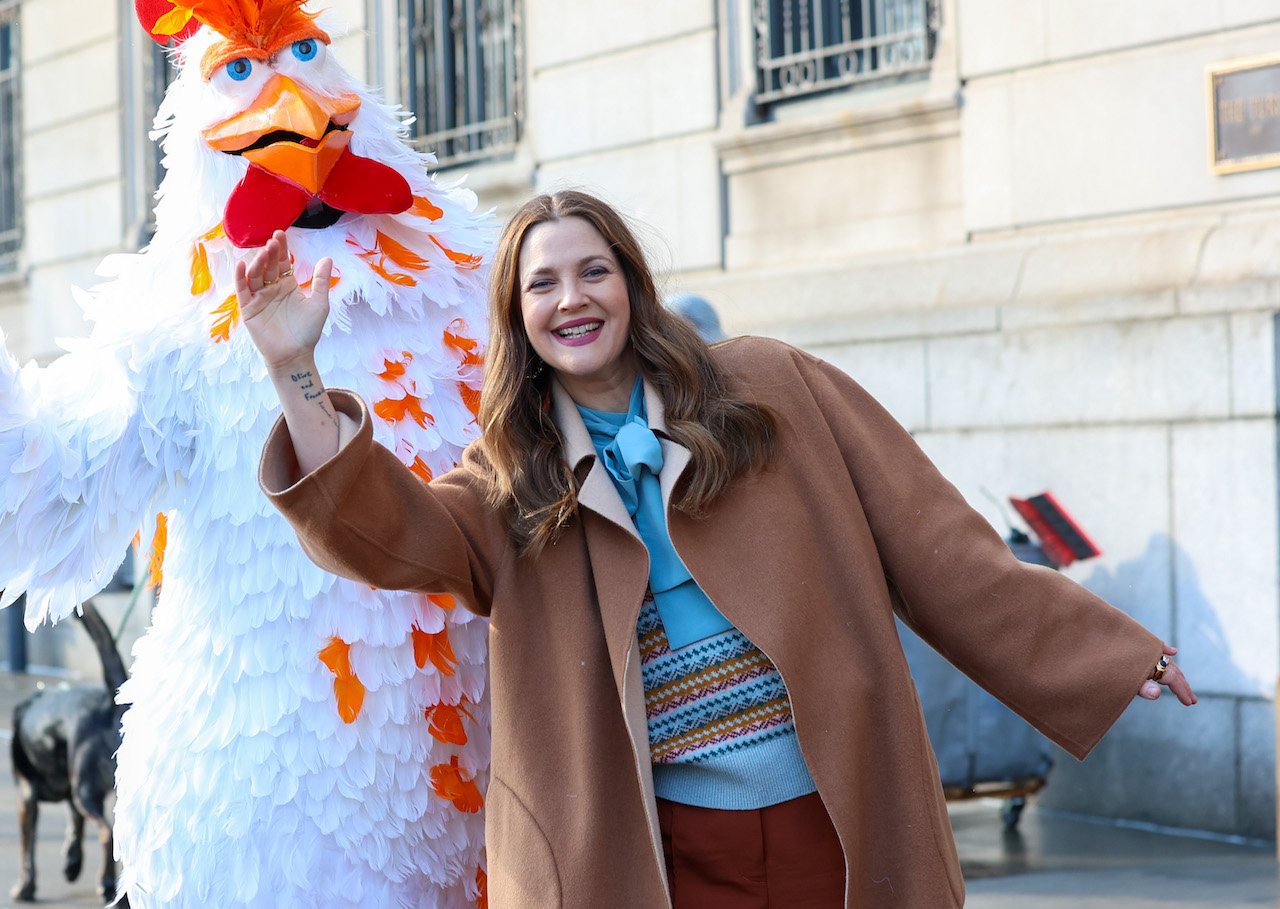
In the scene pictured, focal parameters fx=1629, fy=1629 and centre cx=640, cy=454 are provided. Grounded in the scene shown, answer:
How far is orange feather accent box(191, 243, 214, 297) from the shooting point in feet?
9.77

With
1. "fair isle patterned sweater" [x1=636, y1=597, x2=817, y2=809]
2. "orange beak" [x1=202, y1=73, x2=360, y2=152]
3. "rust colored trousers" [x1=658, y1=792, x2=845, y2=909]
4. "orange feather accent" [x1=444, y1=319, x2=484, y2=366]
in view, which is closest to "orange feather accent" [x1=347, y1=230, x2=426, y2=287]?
"orange feather accent" [x1=444, y1=319, x2=484, y2=366]

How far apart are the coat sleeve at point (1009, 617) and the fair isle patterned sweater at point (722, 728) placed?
0.97ft

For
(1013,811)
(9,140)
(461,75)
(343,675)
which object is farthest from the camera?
(9,140)

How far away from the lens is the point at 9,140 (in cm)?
1380

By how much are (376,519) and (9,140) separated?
12.8 meters

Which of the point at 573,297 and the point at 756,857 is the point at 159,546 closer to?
the point at 573,297

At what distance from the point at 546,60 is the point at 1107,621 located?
21.6ft

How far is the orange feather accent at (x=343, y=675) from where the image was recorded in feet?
9.25

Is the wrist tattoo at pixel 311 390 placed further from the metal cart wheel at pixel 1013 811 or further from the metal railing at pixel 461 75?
the metal railing at pixel 461 75

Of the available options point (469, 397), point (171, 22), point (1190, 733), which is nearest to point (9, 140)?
point (1190, 733)

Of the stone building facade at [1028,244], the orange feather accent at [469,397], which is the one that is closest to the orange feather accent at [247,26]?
the orange feather accent at [469,397]

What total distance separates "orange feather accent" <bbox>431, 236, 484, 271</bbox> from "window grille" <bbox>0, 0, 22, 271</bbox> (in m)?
11.0

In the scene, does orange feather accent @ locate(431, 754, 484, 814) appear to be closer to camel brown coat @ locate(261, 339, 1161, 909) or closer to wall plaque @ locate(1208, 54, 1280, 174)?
camel brown coat @ locate(261, 339, 1161, 909)

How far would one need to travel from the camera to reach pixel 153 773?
2.88 m
